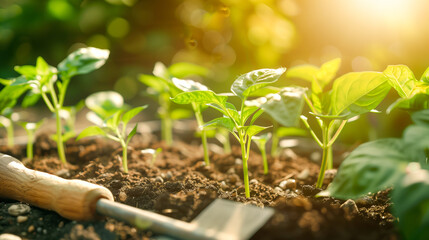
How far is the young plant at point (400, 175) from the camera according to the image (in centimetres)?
66

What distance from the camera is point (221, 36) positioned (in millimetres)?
2809

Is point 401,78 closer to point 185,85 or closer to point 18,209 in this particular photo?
point 185,85

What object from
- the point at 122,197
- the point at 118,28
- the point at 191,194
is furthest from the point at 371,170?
the point at 118,28

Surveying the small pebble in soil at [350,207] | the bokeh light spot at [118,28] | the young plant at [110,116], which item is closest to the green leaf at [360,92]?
the small pebble in soil at [350,207]

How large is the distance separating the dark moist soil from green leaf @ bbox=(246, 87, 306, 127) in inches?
10.3

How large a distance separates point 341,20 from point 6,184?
78.6 inches

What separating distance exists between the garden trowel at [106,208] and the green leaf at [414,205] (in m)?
0.26

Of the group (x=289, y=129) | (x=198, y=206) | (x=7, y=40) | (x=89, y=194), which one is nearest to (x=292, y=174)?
(x=289, y=129)

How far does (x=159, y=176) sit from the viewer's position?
4.17 feet

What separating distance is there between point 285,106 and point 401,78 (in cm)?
39

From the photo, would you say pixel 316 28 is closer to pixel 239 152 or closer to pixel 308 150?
pixel 308 150

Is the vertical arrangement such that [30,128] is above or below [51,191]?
below

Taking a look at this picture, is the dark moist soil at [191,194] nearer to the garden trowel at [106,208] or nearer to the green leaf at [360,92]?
the garden trowel at [106,208]

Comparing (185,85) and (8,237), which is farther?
(185,85)
